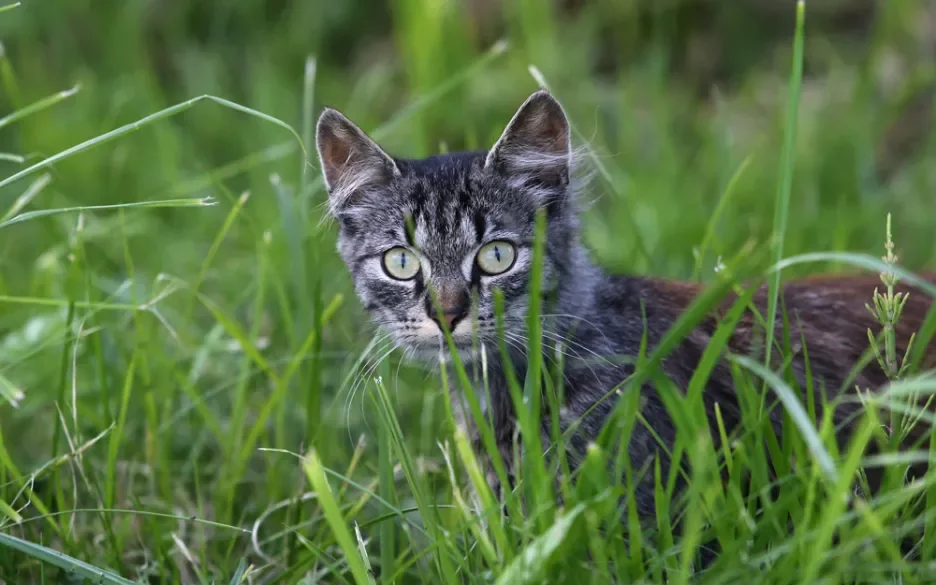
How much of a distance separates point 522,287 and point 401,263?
0.37 meters

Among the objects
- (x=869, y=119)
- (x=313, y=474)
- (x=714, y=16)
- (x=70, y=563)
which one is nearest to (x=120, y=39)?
(x=714, y=16)

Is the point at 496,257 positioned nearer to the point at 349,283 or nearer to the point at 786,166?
the point at 786,166

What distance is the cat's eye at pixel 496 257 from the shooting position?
276cm

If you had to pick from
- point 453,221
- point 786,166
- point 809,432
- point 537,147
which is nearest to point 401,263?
point 453,221

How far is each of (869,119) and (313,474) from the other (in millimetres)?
4456

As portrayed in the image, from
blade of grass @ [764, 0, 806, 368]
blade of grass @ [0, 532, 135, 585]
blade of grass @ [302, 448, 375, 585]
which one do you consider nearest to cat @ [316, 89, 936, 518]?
blade of grass @ [764, 0, 806, 368]

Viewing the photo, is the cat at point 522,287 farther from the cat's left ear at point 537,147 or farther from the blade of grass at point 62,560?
the blade of grass at point 62,560

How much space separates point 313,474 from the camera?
1.84 meters

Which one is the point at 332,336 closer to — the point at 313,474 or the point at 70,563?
the point at 70,563

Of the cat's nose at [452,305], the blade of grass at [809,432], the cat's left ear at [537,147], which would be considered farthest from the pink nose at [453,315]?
the blade of grass at [809,432]

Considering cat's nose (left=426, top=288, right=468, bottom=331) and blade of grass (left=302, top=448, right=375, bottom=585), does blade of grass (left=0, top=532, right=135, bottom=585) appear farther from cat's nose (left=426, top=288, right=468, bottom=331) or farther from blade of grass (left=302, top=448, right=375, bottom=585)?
cat's nose (left=426, top=288, right=468, bottom=331)

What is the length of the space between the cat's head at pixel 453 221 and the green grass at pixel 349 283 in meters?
0.18

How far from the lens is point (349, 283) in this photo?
14.3 feet

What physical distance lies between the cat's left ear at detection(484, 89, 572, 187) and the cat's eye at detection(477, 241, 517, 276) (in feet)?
0.81
